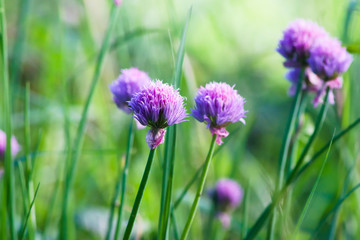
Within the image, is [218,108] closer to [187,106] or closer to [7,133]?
[7,133]

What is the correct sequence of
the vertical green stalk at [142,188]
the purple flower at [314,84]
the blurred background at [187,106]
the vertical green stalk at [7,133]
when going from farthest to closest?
1. the blurred background at [187,106]
2. the purple flower at [314,84]
3. the vertical green stalk at [7,133]
4. the vertical green stalk at [142,188]

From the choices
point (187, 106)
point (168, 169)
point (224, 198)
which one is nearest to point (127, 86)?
point (168, 169)

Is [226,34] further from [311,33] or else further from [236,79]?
[311,33]

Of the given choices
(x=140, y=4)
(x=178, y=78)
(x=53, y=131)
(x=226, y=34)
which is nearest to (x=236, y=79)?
(x=226, y=34)

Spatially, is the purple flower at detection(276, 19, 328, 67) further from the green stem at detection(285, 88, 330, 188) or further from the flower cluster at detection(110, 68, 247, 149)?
the flower cluster at detection(110, 68, 247, 149)

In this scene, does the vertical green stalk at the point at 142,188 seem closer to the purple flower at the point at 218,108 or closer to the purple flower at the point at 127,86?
the purple flower at the point at 218,108

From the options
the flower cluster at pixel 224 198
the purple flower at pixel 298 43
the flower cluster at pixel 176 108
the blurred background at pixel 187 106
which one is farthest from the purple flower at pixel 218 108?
the flower cluster at pixel 224 198

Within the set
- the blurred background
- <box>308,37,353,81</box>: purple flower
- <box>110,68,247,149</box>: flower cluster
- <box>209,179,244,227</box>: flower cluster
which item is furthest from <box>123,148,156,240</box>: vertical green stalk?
<box>209,179,244,227</box>: flower cluster
